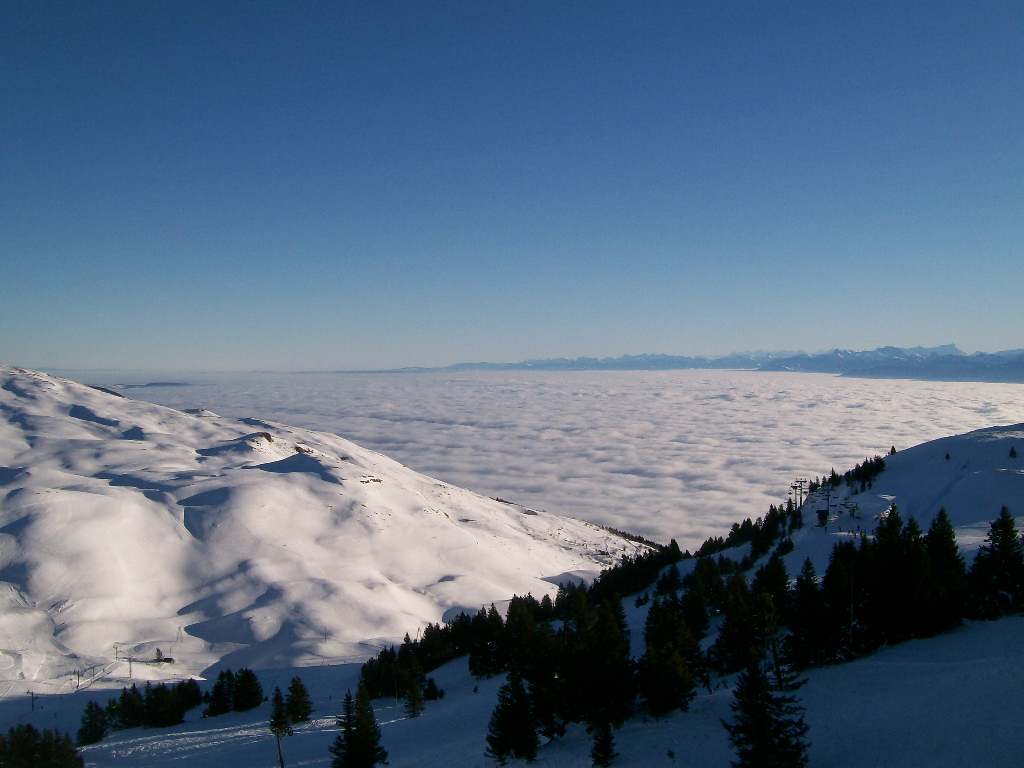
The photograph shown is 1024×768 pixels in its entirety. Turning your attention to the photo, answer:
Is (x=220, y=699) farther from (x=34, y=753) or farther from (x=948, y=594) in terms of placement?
(x=948, y=594)

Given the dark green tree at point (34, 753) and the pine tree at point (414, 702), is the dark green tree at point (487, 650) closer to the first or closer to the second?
the pine tree at point (414, 702)

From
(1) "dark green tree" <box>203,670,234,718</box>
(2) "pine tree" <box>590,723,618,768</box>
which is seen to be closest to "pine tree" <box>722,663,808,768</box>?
(2) "pine tree" <box>590,723,618,768</box>

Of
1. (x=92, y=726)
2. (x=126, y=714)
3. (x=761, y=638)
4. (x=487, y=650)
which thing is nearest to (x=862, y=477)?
(x=487, y=650)

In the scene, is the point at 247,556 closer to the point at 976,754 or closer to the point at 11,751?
the point at 11,751

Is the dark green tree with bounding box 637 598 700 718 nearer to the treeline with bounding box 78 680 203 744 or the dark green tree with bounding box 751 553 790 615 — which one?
the dark green tree with bounding box 751 553 790 615

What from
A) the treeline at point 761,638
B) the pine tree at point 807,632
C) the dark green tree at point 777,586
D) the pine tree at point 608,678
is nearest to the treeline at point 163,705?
the treeline at point 761,638

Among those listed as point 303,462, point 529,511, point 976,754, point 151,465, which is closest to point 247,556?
point 303,462
